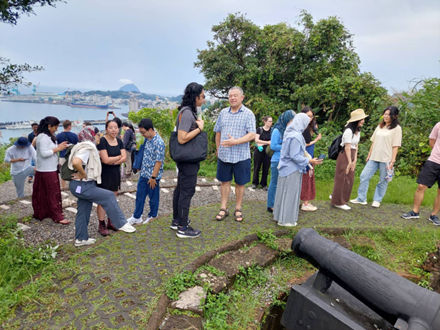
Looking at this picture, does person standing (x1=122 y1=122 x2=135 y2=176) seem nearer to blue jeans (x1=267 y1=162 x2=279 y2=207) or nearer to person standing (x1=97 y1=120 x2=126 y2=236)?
person standing (x1=97 y1=120 x2=126 y2=236)

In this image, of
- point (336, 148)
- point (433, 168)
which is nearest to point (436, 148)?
point (433, 168)

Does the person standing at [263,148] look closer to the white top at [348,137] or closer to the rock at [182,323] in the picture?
the white top at [348,137]

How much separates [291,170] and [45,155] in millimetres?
3856

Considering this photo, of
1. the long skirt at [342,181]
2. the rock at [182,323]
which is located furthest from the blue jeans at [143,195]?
the long skirt at [342,181]

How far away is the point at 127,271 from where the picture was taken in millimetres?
3104

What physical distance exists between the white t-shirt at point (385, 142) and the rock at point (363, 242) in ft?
6.05

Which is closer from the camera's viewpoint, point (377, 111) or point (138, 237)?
point (138, 237)

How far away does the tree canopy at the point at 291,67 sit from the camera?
10344 mm

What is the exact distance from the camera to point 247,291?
3.14 m

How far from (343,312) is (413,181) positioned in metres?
6.90

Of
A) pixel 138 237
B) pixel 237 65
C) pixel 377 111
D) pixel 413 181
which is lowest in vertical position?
pixel 138 237

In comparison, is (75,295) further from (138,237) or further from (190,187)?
(190,187)

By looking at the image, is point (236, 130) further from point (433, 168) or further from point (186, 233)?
point (433, 168)

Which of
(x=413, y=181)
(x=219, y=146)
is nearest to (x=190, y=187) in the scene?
(x=219, y=146)
